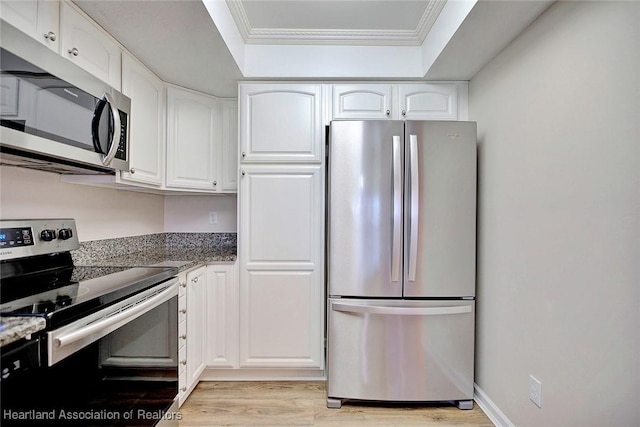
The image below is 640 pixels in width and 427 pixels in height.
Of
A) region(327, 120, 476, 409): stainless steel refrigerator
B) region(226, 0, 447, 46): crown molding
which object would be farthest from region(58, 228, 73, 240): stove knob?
region(226, 0, 447, 46): crown molding

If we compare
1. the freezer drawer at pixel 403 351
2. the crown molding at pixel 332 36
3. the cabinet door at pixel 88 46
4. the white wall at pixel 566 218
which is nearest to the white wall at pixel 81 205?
the cabinet door at pixel 88 46

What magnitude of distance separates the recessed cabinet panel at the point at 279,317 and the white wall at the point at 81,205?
95cm

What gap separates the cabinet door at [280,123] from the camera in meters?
2.19

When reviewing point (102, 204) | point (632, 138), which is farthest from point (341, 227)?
point (102, 204)

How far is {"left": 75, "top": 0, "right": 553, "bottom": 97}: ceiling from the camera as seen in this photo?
4.92 feet

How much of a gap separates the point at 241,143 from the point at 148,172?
61 centimetres

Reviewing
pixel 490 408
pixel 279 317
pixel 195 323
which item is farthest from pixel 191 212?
pixel 490 408

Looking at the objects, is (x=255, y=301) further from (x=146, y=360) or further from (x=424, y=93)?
(x=424, y=93)

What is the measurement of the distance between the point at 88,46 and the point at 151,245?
1474 mm

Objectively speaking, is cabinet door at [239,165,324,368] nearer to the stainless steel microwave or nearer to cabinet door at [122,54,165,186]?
cabinet door at [122,54,165,186]

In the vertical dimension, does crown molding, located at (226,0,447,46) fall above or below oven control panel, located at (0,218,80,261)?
above

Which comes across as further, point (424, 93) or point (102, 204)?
point (424, 93)

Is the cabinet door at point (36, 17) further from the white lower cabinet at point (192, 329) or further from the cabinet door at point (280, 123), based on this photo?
the white lower cabinet at point (192, 329)

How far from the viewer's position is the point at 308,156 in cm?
218
